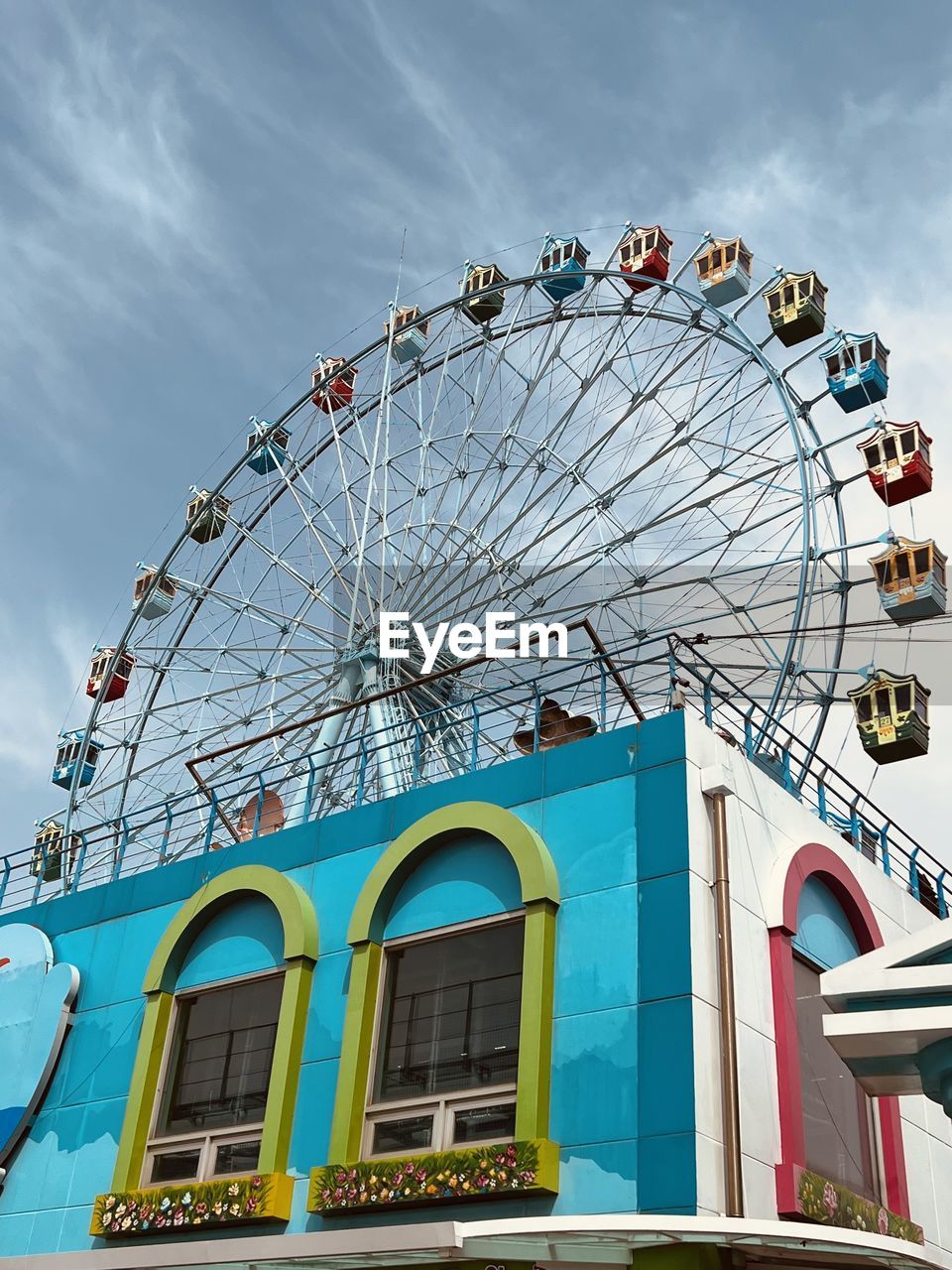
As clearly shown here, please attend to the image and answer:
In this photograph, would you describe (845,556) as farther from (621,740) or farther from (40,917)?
(40,917)

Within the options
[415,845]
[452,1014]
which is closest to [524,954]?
[452,1014]

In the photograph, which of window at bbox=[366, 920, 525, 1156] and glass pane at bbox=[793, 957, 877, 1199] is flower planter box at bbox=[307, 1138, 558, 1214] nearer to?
window at bbox=[366, 920, 525, 1156]

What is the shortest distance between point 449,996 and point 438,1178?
5.52 feet

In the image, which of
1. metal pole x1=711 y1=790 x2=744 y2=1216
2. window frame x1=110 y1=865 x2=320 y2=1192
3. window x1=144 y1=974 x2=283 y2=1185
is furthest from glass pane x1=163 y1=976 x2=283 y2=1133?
metal pole x1=711 y1=790 x2=744 y2=1216

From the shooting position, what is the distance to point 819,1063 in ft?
40.4

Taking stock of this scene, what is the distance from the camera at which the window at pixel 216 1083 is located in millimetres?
13266

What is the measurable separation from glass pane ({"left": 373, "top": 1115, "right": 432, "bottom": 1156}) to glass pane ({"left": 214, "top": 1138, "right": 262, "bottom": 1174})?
4.67 feet

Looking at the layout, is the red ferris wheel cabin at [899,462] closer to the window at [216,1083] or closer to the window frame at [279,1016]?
the window frame at [279,1016]

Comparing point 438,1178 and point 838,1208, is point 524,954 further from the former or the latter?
point 838,1208

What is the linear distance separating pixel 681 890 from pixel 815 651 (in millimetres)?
11111

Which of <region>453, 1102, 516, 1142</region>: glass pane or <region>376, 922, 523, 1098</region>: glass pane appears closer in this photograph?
<region>453, 1102, 516, 1142</region>: glass pane

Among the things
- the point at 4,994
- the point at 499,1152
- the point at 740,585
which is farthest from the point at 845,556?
the point at 4,994

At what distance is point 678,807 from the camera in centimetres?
1167

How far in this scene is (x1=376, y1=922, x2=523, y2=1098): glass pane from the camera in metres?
11.9
